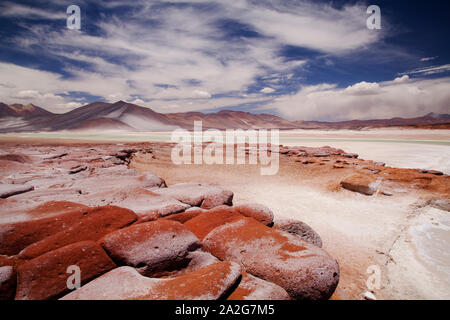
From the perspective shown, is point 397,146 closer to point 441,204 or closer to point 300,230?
point 441,204

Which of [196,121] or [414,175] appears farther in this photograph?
[196,121]

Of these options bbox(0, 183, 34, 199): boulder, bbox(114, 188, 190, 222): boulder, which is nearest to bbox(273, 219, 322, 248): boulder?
bbox(114, 188, 190, 222): boulder

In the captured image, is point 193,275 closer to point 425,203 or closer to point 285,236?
point 285,236

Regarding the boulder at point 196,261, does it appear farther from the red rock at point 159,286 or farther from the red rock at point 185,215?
the red rock at point 185,215

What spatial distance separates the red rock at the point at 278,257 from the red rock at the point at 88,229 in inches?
42.7

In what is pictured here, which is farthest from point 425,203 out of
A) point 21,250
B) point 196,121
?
point 196,121

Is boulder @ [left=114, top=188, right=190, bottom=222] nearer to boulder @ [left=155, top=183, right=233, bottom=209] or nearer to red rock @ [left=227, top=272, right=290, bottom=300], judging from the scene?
boulder @ [left=155, top=183, right=233, bottom=209]

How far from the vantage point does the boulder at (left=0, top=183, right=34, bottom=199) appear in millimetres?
3336

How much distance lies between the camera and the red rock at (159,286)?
154cm

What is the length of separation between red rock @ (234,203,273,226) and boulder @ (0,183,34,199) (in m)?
3.62

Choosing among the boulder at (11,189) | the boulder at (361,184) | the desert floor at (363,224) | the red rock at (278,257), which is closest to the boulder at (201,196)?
the red rock at (278,257)

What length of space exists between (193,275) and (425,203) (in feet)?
18.2

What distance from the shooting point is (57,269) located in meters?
1.74
